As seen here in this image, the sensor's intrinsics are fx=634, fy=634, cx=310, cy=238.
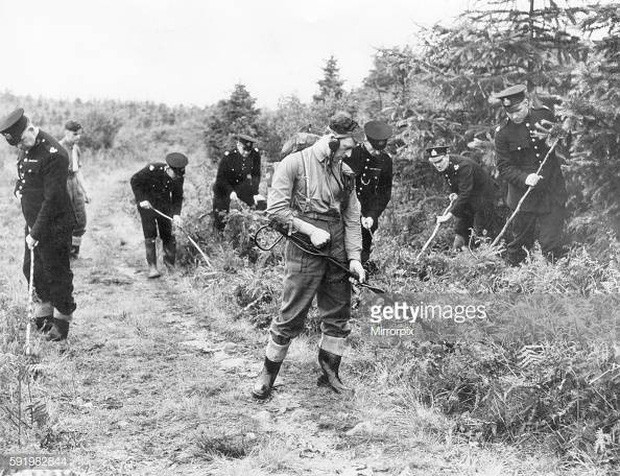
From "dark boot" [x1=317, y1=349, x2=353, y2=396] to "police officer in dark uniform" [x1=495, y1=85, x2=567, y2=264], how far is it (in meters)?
2.79

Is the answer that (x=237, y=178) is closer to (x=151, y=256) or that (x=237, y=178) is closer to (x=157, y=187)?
(x=157, y=187)

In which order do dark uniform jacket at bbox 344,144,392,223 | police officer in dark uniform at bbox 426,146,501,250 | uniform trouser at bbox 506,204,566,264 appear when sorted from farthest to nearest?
police officer in dark uniform at bbox 426,146,501,250
uniform trouser at bbox 506,204,566,264
dark uniform jacket at bbox 344,144,392,223

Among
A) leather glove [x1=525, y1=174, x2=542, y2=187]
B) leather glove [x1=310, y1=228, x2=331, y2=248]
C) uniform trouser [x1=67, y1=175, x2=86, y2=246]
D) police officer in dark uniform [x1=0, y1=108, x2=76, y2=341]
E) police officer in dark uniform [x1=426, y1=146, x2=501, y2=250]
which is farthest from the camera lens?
uniform trouser [x1=67, y1=175, x2=86, y2=246]

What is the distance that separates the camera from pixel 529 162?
22.8 feet

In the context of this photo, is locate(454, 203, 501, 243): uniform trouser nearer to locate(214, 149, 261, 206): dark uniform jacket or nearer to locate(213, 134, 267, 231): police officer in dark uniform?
locate(213, 134, 267, 231): police officer in dark uniform

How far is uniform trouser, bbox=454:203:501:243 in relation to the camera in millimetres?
7578

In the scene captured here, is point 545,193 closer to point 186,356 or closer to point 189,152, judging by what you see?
point 186,356

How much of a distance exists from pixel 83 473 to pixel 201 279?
4.97m

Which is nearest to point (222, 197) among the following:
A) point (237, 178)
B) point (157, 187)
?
point (237, 178)

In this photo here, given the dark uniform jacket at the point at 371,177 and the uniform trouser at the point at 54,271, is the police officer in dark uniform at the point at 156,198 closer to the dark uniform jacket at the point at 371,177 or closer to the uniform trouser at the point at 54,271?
the uniform trouser at the point at 54,271

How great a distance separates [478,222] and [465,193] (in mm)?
662

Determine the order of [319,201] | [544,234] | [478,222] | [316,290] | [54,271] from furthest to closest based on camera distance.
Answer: [478,222], [544,234], [54,271], [316,290], [319,201]

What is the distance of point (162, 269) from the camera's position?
9977 millimetres

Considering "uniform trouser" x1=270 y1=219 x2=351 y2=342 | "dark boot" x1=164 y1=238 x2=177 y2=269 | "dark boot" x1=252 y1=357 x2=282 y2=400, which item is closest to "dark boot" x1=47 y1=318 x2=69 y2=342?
"dark boot" x1=252 y1=357 x2=282 y2=400
